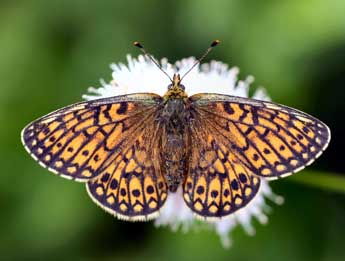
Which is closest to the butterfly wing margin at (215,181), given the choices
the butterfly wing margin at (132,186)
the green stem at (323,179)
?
the butterfly wing margin at (132,186)

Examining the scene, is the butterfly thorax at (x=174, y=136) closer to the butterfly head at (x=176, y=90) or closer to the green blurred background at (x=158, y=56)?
the butterfly head at (x=176, y=90)

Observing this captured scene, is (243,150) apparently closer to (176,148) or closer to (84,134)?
(176,148)

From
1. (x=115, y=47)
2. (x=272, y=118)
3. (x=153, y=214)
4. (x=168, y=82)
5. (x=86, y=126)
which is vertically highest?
(x=115, y=47)

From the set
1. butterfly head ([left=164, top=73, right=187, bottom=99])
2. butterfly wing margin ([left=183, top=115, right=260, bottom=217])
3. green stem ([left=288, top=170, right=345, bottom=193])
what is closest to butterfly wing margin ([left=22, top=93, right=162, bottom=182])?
butterfly head ([left=164, top=73, right=187, bottom=99])

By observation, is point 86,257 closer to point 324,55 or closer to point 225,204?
point 225,204

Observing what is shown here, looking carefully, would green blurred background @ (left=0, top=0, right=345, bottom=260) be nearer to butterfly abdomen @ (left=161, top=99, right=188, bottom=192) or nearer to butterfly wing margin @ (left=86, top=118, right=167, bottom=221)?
butterfly abdomen @ (left=161, top=99, right=188, bottom=192)

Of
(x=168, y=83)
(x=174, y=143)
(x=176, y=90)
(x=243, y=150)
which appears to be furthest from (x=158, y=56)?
(x=243, y=150)

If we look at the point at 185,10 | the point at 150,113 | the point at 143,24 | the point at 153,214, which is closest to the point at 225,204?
the point at 153,214
